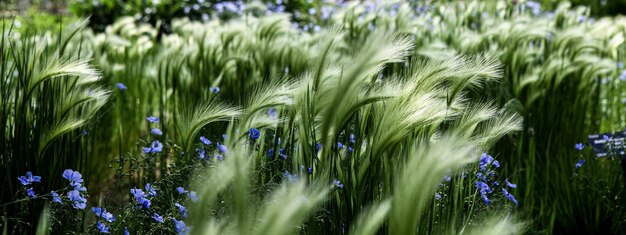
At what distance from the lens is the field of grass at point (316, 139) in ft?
4.95

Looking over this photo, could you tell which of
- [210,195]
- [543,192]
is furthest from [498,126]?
[543,192]

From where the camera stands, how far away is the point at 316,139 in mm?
2195

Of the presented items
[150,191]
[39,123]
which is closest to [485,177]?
[150,191]

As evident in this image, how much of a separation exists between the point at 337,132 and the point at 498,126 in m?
0.50

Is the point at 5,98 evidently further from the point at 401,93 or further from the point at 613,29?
the point at 613,29

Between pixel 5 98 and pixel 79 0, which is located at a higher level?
pixel 79 0

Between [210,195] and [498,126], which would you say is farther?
[498,126]

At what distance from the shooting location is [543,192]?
314cm

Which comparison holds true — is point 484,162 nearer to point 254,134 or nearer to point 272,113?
point 254,134

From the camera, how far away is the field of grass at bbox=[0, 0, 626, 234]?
151cm

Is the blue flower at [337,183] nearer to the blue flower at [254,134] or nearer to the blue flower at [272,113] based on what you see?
the blue flower at [254,134]

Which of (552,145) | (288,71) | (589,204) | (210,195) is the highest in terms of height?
(288,71)

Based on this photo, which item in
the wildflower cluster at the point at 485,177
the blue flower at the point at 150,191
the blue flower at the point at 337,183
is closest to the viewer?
the blue flower at the point at 337,183

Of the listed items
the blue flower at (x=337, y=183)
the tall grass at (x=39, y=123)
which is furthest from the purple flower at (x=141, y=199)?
the blue flower at (x=337, y=183)
